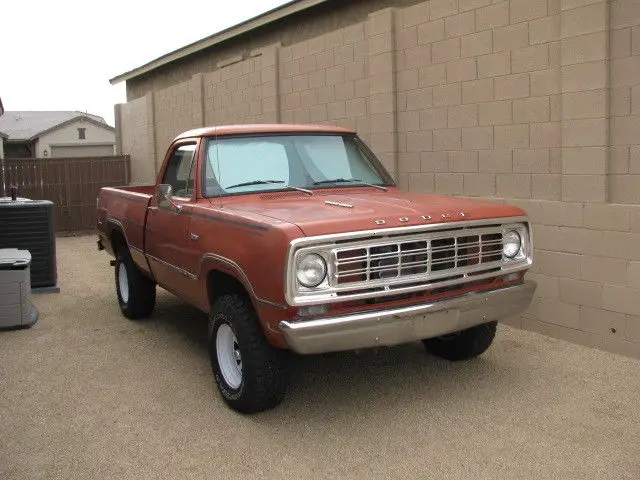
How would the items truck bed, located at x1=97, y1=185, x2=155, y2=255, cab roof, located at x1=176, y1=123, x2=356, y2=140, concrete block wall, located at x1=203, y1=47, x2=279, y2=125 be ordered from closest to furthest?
cab roof, located at x1=176, y1=123, x2=356, y2=140
truck bed, located at x1=97, y1=185, x2=155, y2=255
concrete block wall, located at x1=203, y1=47, x2=279, y2=125

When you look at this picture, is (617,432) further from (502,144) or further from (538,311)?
(502,144)

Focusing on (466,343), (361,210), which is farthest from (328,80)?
(361,210)

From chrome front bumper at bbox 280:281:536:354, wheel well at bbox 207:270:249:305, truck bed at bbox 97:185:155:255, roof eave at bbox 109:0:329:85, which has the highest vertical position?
roof eave at bbox 109:0:329:85

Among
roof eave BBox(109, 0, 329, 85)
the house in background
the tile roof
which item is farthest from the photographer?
the tile roof

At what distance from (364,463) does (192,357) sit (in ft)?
8.15

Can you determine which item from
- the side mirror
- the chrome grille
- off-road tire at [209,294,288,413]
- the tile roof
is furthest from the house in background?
the chrome grille

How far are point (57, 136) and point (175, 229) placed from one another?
4299 centimetres

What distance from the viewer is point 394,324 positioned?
4074 mm

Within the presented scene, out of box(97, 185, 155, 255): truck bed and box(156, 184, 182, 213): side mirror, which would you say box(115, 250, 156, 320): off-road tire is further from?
box(156, 184, 182, 213): side mirror

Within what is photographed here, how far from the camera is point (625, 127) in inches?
217

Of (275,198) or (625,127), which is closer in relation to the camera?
(275,198)

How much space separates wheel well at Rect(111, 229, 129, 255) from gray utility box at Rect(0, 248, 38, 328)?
36.8 inches

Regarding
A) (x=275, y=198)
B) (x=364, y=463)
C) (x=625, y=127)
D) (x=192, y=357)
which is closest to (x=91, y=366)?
(x=192, y=357)

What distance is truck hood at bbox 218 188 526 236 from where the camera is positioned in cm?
407
